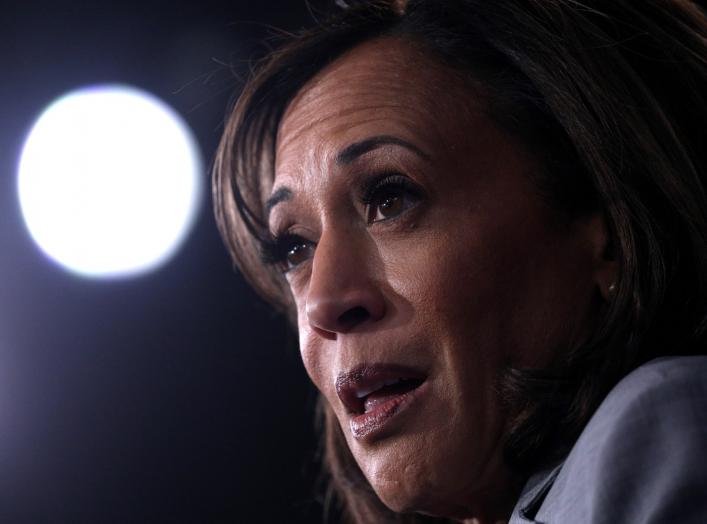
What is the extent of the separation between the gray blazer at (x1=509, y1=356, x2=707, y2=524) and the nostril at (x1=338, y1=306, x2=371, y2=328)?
367 millimetres

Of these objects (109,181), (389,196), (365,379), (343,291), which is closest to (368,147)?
(389,196)

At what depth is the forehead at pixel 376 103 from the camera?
1366mm

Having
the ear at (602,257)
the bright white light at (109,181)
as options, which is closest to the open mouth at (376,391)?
the ear at (602,257)

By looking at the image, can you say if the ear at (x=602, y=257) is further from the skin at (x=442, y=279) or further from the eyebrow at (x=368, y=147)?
the eyebrow at (x=368, y=147)

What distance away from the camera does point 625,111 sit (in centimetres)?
125

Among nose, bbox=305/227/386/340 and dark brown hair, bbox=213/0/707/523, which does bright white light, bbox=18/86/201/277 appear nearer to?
dark brown hair, bbox=213/0/707/523

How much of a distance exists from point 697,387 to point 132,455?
5.16ft

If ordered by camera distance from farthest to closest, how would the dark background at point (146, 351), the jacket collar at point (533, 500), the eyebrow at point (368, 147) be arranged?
the dark background at point (146, 351) → the eyebrow at point (368, 147) → the jacket collar at point (533, 500)

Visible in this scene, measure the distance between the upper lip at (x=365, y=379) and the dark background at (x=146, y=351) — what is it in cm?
91

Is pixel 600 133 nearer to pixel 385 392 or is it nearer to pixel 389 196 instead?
pixel 389 196

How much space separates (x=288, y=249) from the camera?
1566mm

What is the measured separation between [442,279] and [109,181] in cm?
124

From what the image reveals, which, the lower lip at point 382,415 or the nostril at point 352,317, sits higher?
the nostril at point 352,317

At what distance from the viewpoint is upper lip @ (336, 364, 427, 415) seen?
1253 millimetres
